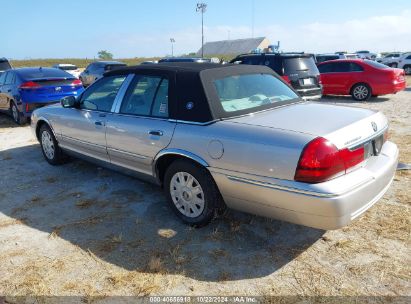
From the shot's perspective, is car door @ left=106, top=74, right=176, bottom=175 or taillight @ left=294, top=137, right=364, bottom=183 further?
car door @ left=106, top=74, right=176, bottom=175

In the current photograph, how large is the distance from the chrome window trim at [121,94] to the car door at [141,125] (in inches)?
1.5

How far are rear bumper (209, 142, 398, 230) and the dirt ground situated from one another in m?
0.44

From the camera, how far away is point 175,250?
3.35m

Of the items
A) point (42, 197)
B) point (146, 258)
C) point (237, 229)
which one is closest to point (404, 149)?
point (237, 229)

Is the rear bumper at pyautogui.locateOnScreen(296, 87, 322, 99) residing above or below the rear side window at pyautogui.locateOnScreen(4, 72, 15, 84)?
below

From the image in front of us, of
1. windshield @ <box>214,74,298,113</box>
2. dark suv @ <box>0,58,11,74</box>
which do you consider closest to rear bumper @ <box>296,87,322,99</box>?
windshield @ <box>214,74,298,113</box>

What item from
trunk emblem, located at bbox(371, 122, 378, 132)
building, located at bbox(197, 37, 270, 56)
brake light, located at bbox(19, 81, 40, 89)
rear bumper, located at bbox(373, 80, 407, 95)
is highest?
building, located at bbox(197, 37, 270, 56)

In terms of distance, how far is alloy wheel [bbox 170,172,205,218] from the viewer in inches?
143

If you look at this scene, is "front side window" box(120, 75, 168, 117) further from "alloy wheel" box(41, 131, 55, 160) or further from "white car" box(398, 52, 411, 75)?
"white car" box(398, 52, 411, 75)

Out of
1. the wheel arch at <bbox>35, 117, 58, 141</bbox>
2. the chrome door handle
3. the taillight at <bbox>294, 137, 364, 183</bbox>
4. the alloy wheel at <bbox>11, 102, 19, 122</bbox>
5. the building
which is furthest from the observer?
the building

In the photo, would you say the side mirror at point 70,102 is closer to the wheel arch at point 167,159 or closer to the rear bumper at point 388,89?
→ the wheel arch at point 167,159

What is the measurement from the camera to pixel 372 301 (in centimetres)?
263

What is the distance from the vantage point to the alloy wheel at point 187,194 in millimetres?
3635

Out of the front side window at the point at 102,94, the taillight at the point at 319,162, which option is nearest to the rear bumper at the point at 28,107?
the front side window at the point at 102,94
